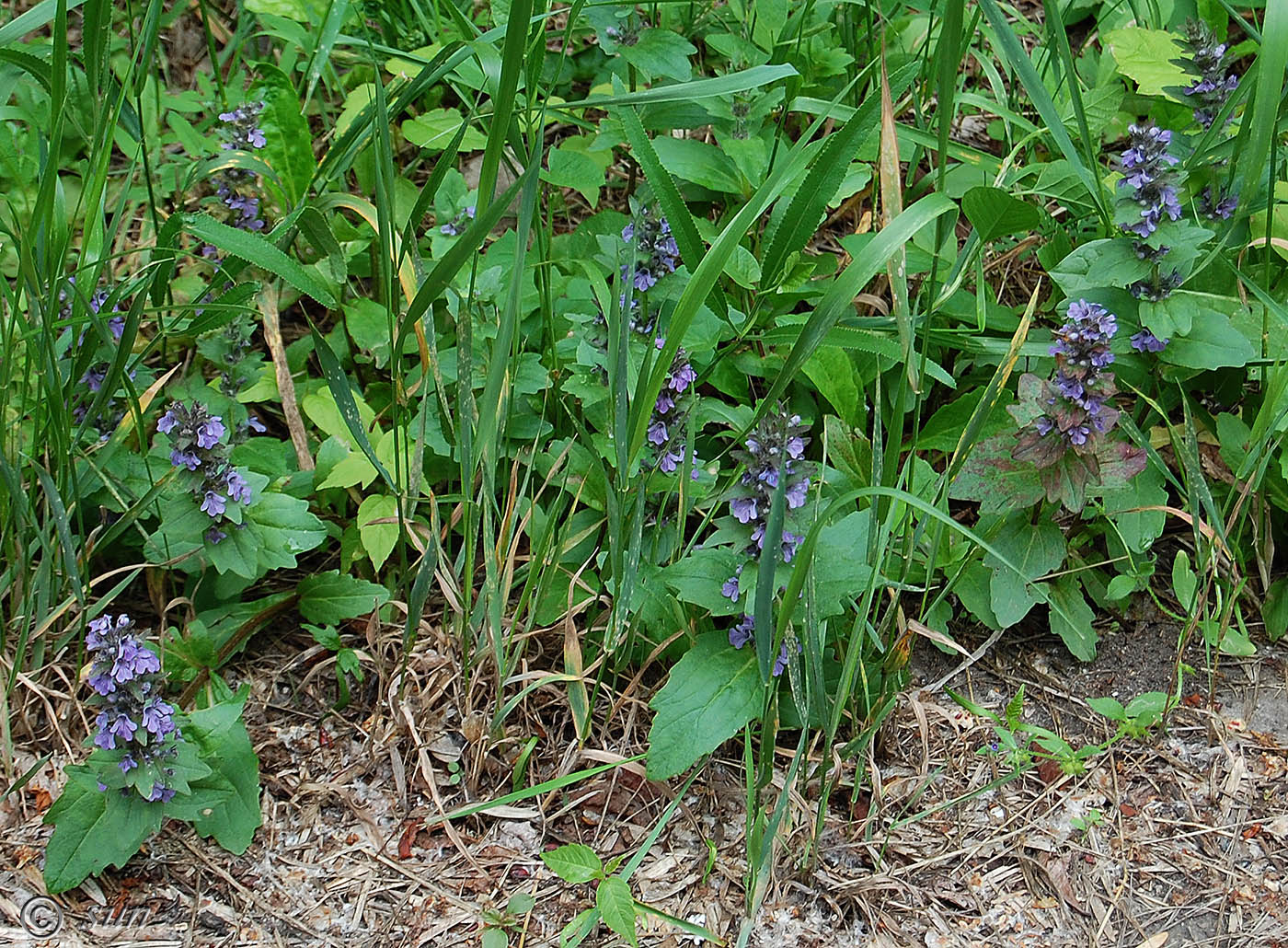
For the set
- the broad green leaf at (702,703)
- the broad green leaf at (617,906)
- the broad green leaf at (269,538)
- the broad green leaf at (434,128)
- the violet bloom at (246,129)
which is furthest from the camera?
the broad green leaf at (434,128)

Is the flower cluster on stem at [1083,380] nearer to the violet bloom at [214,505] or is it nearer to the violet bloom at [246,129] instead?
the violet bloom at [214,505]

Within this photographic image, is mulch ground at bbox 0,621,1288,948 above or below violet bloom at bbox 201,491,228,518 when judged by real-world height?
below

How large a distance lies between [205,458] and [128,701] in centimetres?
45

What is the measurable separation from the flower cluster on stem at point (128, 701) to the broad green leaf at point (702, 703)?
0.75 metres

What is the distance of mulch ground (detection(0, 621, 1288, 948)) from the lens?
191 centimetres

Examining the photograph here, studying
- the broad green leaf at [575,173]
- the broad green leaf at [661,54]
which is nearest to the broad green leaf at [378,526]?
the broad green leaf at [575,173]

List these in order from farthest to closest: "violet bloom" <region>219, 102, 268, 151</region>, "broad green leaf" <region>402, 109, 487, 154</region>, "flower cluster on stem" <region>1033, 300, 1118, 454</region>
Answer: "broad green leaf" <region>402, 109, 487, 154</region>
"violet bloom" <region>219, 102, 268, 151</region>
"flower cluster on stem" <region>1033, 300, 1118, 454</region>

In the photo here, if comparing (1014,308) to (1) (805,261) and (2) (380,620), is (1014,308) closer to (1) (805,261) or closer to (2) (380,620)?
(1) (805,261)

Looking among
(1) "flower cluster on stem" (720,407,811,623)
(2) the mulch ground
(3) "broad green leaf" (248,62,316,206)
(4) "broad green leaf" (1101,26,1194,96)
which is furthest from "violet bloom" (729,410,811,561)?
(3) "broad green leaf" (248,62,316,206)

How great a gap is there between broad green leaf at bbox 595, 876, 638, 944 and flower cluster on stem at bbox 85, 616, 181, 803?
2.24 ft

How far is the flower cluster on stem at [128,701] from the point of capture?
1786 millimetres

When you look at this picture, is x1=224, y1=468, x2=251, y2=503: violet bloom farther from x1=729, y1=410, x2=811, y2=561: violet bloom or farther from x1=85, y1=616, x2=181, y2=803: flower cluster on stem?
x1=729, y1=410, x2=811, y2=561: violet bloom

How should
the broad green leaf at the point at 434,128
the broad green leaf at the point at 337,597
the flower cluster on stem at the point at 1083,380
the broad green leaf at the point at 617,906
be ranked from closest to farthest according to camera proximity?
the broad green leaf at the point at 617,906
the flower cluster on stem at the point at 1083,380
the broad green leaf at the point at 337,597
the broad green leaf at the point at 434,128
